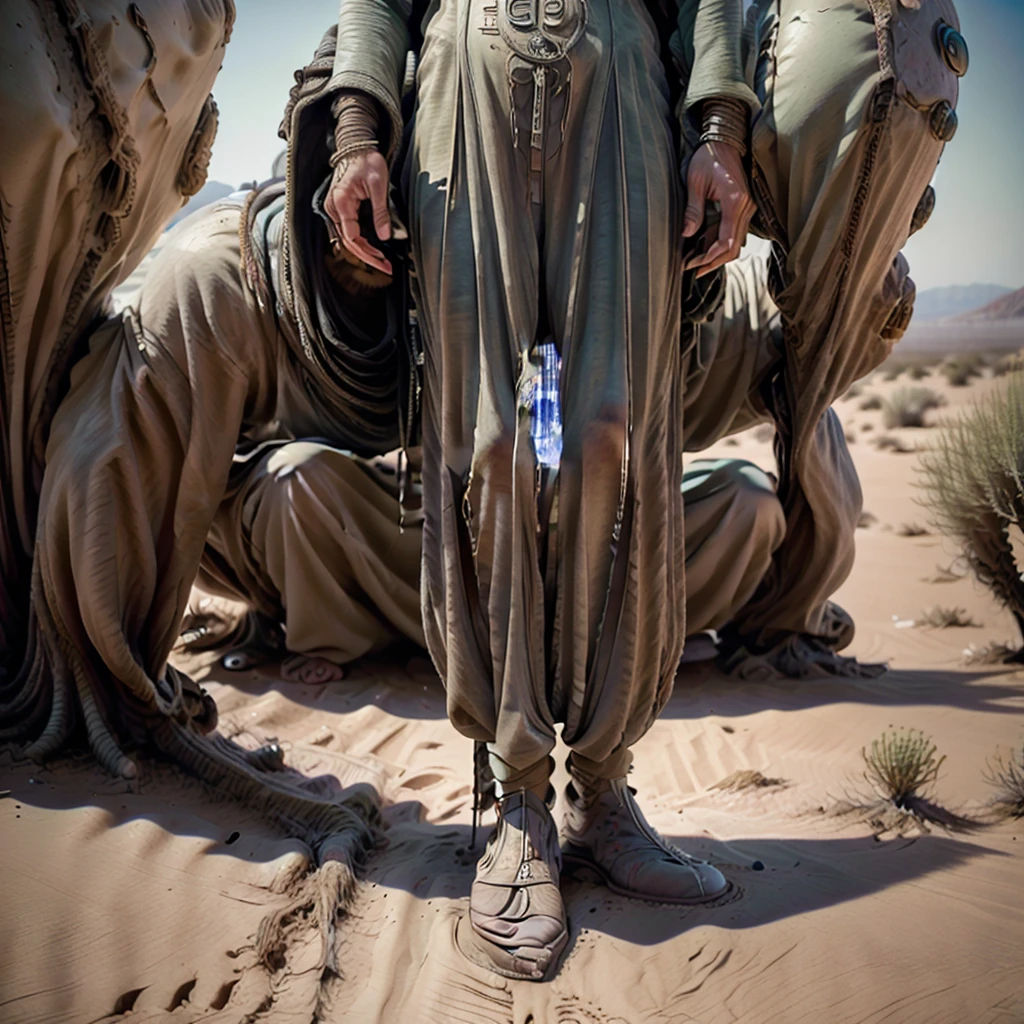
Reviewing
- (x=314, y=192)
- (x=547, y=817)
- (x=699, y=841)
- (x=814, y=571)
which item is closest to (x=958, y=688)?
(x=814, y=571)

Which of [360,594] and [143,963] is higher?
[360,594]

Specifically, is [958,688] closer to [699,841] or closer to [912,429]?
[699,841]

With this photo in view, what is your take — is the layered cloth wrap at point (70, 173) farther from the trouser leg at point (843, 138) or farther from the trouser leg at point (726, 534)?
the trouser leg at point (726, 534)

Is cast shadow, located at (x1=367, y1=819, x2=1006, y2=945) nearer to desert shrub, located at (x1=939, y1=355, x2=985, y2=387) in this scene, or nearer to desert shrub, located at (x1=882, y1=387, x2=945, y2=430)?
desert shrub, located at (x1=882, y1=387, x2=945, y2=430)

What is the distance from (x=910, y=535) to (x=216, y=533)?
522 cm

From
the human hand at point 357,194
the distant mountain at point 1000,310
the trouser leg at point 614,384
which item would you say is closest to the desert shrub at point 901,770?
the trouser leg at point 614,384

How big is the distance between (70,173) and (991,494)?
374 cm

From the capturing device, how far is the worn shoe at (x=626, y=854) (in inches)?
88.1

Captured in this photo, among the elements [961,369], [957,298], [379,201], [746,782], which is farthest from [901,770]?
[957,298]

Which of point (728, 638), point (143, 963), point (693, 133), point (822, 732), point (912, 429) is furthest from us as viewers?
point (912, 429)

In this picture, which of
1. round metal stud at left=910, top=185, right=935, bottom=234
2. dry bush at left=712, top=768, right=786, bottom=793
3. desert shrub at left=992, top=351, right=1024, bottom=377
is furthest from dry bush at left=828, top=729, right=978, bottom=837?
desert shrub at left=992, top=351, right=1024, bottom=377

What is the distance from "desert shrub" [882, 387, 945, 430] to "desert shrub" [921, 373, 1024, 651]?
26.0 ft

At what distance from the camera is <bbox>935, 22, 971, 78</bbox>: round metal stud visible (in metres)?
→ 2.16

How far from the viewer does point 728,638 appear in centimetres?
427
